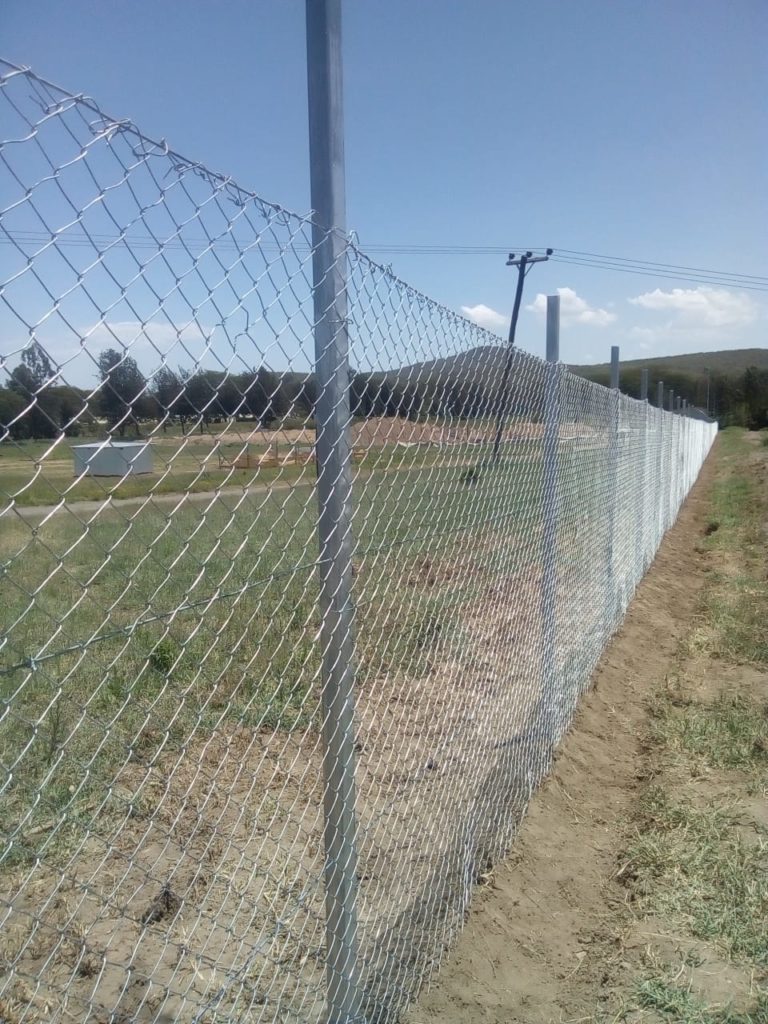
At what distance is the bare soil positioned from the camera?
2807mm

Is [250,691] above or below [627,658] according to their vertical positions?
above

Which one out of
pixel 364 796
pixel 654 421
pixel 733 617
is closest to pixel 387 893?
pixel 364 796

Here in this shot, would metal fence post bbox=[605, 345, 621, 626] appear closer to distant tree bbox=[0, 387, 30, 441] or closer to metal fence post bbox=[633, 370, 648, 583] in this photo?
metal fence post bbox=[633, 370, 648, 583]

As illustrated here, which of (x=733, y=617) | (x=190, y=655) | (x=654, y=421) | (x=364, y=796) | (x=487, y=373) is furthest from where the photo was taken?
(x=654, y=421)

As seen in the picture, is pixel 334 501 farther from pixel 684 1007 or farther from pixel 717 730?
pixel 717 730

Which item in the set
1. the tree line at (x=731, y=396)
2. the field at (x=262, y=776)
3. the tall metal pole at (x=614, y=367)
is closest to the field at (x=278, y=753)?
the field at (x=262, y=776)

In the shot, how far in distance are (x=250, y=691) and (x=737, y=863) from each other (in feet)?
9.21

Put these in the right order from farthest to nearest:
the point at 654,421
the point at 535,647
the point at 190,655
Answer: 1. the point at 654,421
2. the point at 190,655
3. the point at 535,647

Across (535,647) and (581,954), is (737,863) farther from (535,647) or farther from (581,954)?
(535,647)

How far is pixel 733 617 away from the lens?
25.2 feet

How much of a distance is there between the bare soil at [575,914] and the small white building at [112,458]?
2203 millimetres

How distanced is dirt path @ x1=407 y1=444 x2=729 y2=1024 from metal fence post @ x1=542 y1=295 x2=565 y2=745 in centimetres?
46

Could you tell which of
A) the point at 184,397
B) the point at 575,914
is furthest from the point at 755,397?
the point at 184,397

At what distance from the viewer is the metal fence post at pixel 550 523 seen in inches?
167
